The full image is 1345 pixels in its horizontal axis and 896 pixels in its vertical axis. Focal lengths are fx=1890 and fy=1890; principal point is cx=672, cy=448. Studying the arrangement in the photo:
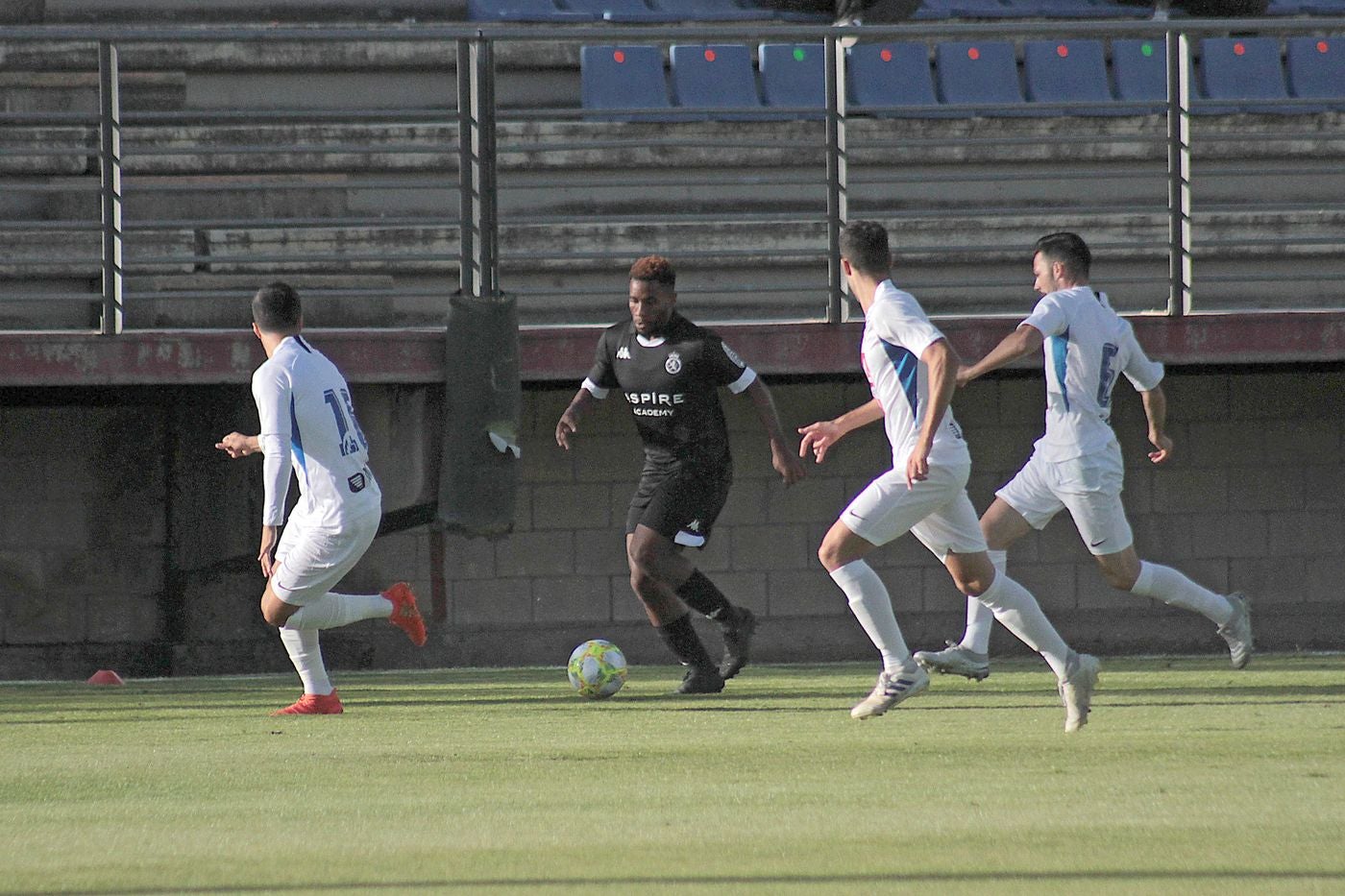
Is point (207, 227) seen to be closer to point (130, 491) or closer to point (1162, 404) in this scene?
point (130, 491)

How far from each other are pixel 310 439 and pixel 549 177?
4943 mm

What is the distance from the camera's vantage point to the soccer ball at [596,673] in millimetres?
9195

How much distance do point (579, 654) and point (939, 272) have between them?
4894mm

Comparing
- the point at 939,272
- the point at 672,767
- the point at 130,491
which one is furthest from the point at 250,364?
the point at 672,767

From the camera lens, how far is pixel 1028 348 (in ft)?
25.9

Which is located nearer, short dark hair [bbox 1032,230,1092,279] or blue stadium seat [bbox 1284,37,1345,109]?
short dark hair [bbox 1032,230,1092,279]

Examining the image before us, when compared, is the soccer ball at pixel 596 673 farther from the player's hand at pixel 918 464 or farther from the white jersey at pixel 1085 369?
the player's hand at pixel 918 464

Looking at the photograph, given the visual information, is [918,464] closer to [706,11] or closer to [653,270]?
[653,270]

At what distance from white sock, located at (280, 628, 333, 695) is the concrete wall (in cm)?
377

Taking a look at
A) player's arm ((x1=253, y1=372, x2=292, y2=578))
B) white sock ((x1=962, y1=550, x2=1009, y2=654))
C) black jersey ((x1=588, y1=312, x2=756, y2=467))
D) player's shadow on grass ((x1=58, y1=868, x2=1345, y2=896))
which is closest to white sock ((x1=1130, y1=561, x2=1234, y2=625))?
white sock ((x1=962, y1=550, x2=1009, y2=654))

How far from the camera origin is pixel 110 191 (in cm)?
1123

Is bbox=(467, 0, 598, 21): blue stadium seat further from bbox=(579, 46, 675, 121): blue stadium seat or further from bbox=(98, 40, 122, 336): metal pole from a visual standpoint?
bbox=(98, 40, 122, 336): metal pole

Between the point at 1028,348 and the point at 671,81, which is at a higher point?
the point at 671,81

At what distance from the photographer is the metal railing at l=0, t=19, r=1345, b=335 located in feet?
37.2
